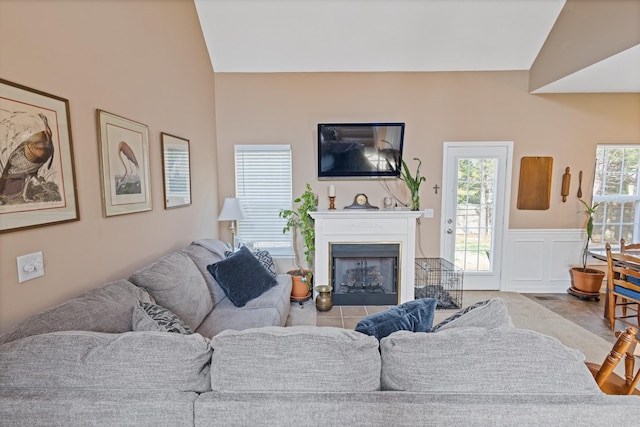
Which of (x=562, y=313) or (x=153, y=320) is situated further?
(x=562, y=313)

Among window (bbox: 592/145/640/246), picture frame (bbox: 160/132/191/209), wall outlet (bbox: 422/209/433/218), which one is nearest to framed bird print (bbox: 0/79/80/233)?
picture frame (bbox: 160/132/191/209)

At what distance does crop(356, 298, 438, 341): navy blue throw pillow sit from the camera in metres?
1.31

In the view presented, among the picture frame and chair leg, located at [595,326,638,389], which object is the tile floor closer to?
the picture frame

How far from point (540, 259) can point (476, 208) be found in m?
1.09

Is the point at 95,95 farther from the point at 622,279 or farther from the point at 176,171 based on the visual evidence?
the point at 622,279

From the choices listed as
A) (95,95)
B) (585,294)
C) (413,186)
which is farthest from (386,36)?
(585,294)

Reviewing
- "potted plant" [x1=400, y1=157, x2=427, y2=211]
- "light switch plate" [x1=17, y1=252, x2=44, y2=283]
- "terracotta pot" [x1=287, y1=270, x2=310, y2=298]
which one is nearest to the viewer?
"light switch plate" [x1=17, y1=252, x2=44, y2=283]

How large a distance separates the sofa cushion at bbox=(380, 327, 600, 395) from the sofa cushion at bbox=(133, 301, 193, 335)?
1.03 metres

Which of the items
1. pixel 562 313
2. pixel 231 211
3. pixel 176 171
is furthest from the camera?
pixel 231 211

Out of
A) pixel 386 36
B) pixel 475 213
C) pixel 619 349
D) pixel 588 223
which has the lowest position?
pixel 619 349

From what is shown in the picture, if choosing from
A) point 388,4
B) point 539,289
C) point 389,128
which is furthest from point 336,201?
point 539,289

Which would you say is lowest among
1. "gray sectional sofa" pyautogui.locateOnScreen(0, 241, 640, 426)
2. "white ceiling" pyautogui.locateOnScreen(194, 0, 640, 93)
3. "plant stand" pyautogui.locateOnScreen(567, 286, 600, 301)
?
"plant stand" pyautogui.locateOnScreen(567, 286, 600, 301)

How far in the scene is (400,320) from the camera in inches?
53.3

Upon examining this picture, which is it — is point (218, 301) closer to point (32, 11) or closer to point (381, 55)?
point (32, 11)
